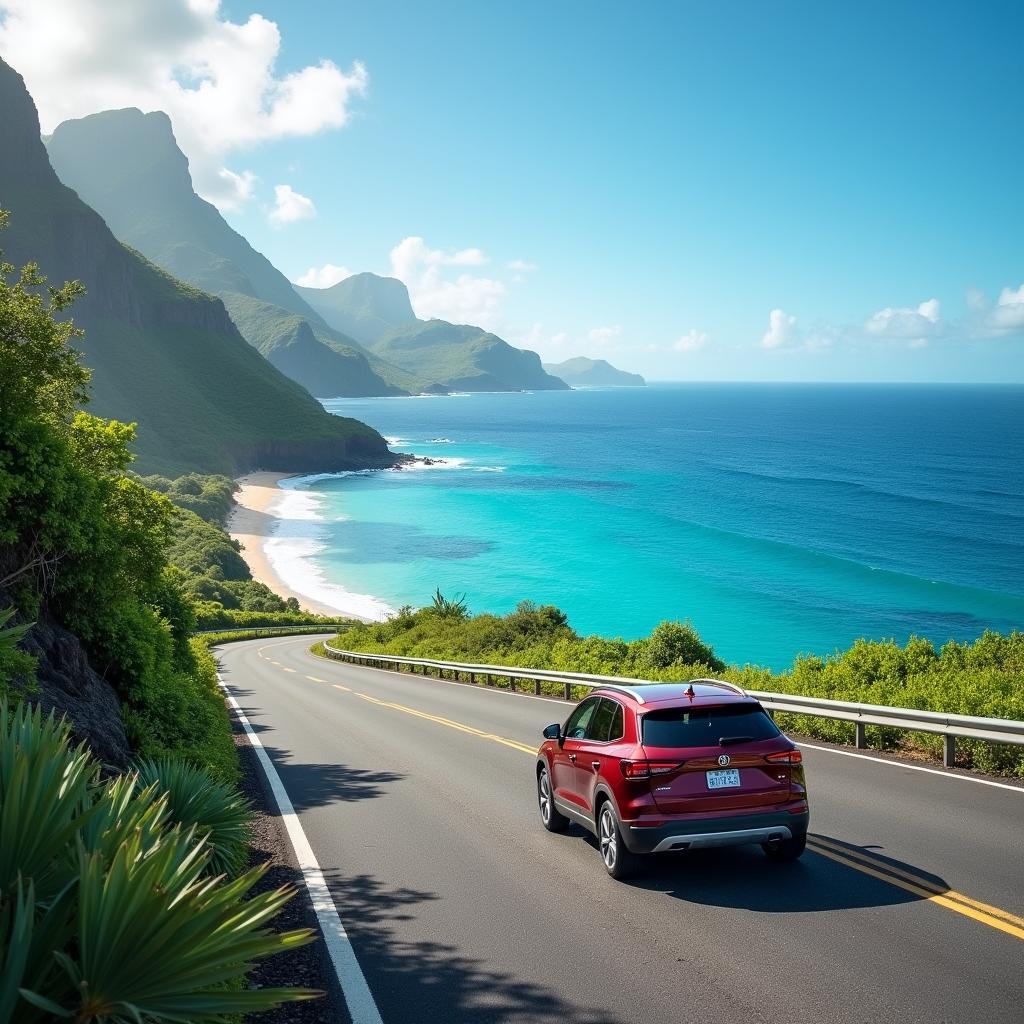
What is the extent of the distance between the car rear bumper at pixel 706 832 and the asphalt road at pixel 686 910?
0.38 m

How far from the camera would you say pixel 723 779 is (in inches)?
293

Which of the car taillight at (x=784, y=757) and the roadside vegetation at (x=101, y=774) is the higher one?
the roadside vegetation at (x=101, y=774)

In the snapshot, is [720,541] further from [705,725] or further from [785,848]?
[705,725]

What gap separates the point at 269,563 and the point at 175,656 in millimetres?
76276

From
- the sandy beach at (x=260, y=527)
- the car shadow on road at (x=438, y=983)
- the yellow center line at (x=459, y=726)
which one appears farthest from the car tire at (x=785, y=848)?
the sandy beach at (x=260, y=527)

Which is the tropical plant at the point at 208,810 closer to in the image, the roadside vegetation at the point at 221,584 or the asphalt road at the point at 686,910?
the asphalt road at the point at 686,910

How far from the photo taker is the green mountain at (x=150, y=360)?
146 meters

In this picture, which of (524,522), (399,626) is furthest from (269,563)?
(399,626)

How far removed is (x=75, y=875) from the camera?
3656mm

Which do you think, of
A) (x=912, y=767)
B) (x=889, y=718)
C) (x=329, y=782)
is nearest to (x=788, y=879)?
(x=912, y=767)

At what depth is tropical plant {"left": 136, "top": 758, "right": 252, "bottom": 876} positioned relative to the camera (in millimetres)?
7031

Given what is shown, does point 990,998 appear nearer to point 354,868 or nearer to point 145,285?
point 354,868

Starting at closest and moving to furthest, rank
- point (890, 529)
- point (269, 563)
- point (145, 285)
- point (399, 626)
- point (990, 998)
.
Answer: point (990, 998)
point (399, 626)
point (890, 529)
point (269, 563)
point (145, 285)

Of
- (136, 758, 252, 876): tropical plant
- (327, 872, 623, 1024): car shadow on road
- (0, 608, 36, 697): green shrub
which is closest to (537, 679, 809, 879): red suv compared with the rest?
(327, 872, 623, 1024): car shadow on road
